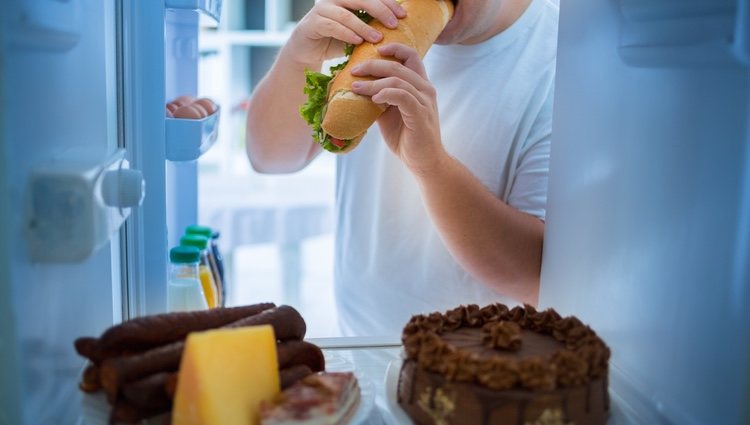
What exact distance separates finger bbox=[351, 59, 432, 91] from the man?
0.46 ft

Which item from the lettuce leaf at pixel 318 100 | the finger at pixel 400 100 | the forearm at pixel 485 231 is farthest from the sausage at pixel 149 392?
the forearm at pixel 485 231

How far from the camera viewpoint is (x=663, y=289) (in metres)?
0.85

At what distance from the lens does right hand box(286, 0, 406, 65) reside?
127 centimetres

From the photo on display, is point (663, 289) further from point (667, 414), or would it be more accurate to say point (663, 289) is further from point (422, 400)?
point (422, 400)

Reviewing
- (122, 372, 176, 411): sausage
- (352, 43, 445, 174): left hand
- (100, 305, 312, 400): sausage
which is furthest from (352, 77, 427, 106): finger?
(122, 372, 176, 411): sausage

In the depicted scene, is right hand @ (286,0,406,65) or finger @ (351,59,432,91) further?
right hand @ (286,0,406,65)

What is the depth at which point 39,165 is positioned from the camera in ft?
2.23

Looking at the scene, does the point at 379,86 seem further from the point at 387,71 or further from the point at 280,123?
the point at 280,123

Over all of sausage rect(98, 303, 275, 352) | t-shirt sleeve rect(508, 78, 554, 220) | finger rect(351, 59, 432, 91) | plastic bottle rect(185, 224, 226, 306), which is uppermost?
finger rect(351, 59, 432, 91)

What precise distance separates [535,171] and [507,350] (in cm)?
88

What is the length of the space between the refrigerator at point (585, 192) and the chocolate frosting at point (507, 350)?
115 millimetres

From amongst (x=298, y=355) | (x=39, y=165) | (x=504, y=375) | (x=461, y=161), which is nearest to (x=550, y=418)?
(x=504, y=375)

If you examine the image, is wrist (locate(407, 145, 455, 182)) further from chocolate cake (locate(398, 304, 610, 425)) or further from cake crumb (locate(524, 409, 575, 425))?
cake crumb (locate(524, 409, 575, 425))

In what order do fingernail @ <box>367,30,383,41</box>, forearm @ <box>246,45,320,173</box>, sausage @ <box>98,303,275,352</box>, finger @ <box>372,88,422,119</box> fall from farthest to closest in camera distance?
forearm @ <box>246,45,320,173</box>, fingernail @ <box>367,30,383,41</box>, finger @ <box>372,88,422,119</box>, sausage @ <box>98,303,275,352</box>
